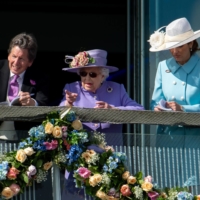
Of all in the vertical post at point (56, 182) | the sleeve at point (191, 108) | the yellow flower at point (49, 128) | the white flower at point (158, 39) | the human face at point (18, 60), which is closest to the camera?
the yellow flower at point (49, 128)

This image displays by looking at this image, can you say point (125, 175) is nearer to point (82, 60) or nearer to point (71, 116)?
point (71, 116)

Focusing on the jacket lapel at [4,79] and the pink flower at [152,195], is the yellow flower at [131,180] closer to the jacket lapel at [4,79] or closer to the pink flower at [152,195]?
the pink flower at [152,195]

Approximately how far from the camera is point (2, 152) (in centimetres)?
792

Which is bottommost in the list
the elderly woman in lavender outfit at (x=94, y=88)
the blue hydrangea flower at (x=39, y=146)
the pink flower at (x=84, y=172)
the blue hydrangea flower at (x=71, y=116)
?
the pink flower at (x=84, y=172)

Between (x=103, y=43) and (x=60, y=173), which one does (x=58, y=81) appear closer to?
(x=103, y=43)

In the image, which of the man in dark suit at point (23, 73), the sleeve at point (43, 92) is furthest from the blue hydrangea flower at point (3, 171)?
the man in dark suit at point (23, 73)

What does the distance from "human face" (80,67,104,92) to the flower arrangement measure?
74 cm

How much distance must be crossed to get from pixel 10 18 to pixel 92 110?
6.30 meters

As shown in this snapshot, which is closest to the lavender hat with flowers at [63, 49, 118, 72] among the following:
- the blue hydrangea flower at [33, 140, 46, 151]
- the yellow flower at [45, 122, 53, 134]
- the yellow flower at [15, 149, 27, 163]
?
the yellow flower at [45, 122, 53, 134]

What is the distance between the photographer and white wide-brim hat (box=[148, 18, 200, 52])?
8.74 metres

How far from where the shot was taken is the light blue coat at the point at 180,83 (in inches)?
341

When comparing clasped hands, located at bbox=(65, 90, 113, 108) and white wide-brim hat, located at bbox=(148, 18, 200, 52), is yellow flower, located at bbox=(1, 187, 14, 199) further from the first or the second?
white wide-brim hat, located at bbox=(148, 18, 200, 52)

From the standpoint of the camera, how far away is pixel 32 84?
862 centimetres

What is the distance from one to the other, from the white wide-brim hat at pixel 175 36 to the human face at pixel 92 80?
0.63 m
